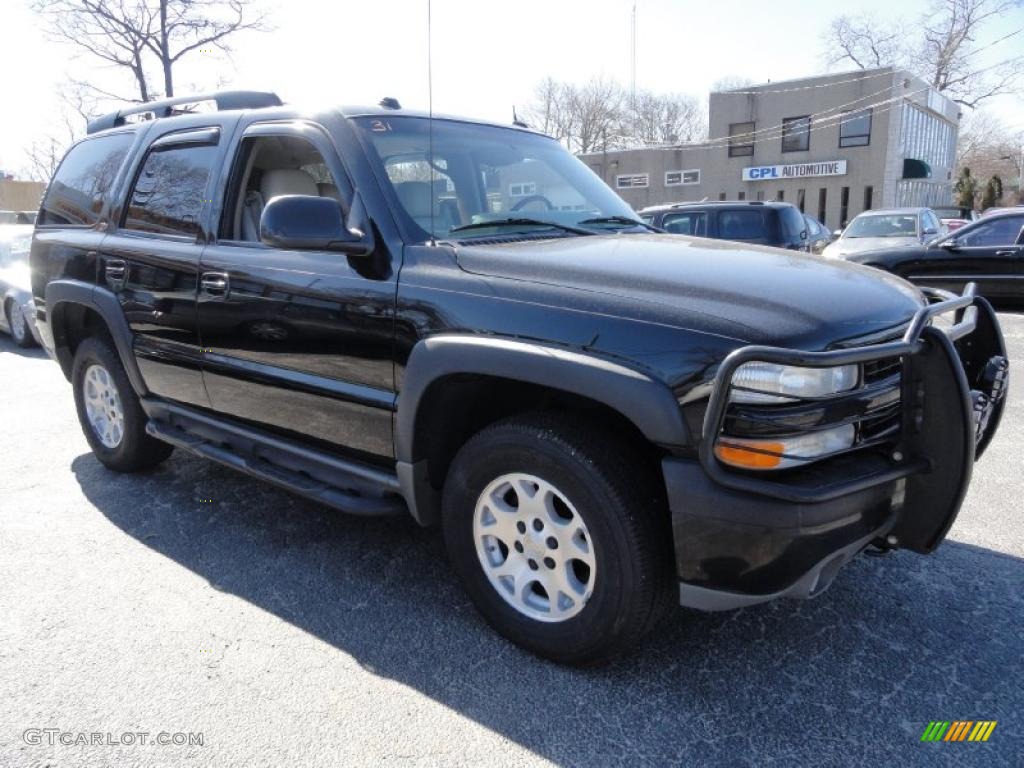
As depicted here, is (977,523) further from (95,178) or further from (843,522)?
(95,178)

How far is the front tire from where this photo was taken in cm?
226

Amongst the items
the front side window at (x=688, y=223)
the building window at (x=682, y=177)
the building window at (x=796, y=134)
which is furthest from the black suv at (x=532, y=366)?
the building window at (x=682, y=177)

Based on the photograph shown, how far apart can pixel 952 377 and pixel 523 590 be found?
1.49 metres

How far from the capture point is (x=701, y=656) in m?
2.61

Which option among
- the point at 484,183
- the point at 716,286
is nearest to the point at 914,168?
the point at 484,183

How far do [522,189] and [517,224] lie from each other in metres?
0.40

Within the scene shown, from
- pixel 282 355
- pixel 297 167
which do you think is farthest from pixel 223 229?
pixel 282 355

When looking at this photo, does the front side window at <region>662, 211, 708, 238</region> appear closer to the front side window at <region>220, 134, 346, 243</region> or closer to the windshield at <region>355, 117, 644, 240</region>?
the windshield at <region>355, 117, 644, 240</region>

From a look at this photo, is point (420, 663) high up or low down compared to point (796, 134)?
down

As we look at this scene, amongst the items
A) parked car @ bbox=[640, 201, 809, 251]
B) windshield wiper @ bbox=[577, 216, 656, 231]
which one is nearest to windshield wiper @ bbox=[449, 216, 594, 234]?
windshield wiper @ bbox=[577, 216, 656, 231]

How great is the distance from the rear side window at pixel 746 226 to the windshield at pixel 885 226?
5466 millimetres

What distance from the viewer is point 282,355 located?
123 inches

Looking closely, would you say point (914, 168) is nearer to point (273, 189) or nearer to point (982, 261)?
point (982, 261)

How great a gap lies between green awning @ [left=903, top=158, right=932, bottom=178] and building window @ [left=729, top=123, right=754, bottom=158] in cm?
685
